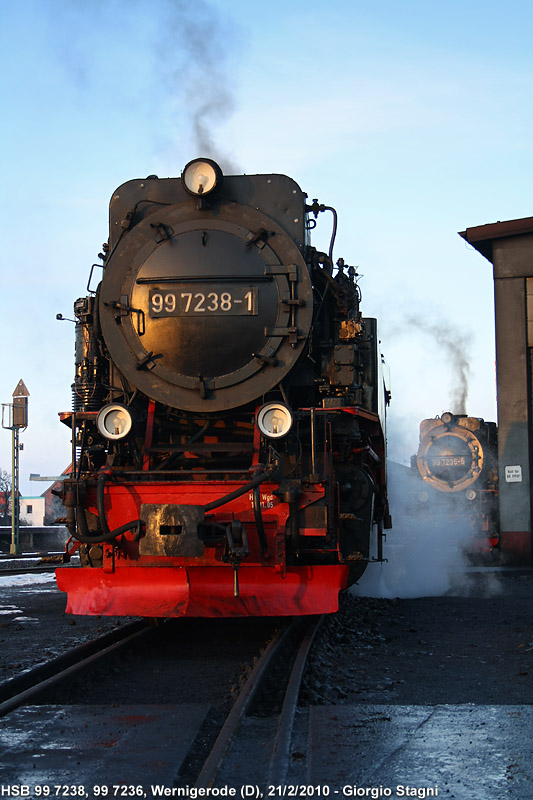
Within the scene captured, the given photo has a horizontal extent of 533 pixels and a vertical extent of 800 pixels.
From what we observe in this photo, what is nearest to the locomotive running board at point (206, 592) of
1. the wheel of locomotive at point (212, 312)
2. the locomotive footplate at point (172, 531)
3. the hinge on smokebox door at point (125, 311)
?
the locomotive footplate at point (172, 531)

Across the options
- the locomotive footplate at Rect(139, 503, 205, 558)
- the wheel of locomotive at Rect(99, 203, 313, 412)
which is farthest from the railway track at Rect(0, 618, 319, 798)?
the wheel of locomotive at Rect(99, 203, 313, 412)

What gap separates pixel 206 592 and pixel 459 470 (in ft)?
44.0

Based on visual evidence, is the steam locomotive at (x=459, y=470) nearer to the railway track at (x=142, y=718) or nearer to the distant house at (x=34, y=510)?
the railway track at (x=142, y=718)

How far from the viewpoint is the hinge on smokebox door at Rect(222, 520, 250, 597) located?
19.0 ft

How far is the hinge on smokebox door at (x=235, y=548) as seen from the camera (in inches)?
228

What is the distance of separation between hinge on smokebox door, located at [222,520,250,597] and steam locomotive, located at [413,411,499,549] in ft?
41.4

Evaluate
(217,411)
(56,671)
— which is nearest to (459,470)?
(217,411)

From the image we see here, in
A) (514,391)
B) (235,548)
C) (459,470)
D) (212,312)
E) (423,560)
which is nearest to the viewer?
(235,548)

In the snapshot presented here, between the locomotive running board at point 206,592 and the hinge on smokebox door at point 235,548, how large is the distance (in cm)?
25

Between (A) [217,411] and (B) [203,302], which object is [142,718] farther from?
(B) [203,302]

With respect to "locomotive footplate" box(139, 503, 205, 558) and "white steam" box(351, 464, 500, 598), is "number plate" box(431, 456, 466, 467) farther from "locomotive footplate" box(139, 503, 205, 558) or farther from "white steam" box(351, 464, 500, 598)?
"locomotive footplate" box(139, 503, 205, 558)

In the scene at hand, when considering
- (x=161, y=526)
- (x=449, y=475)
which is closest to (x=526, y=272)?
(x=449, y=475)

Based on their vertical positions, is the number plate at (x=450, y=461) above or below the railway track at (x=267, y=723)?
above

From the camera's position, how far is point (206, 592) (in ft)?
20.2
